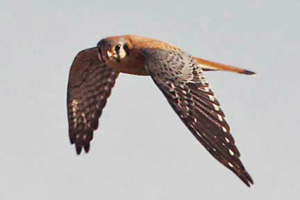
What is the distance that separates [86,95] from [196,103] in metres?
4.62

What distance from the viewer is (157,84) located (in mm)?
18922

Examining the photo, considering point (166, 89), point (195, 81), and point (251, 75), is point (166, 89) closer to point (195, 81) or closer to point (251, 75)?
point (195, 81)

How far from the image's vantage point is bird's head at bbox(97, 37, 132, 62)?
20.9 metres

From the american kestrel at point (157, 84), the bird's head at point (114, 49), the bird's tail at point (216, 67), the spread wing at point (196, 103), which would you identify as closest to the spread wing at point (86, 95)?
the american kestrel at point (157, 84)

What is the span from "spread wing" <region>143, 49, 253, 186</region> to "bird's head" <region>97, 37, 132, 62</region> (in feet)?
2.56

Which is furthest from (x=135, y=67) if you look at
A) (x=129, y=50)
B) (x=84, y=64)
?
(x=84, y=64)

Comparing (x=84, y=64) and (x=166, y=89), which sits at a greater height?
(x=84, y=64)

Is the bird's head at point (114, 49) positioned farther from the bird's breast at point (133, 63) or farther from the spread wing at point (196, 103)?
the spread wing at point (196, 103)

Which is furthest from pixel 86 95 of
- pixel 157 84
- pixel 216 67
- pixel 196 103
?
pixel 196 103

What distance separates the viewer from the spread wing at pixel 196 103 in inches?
695

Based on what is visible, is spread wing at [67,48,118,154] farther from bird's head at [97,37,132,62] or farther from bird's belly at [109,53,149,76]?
bird's belly at [109,53,149,76]

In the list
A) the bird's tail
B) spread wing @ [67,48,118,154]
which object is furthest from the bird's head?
spread wing @ [67,48,118,154]

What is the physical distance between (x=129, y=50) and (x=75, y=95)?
2369mm

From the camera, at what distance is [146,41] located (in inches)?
835
